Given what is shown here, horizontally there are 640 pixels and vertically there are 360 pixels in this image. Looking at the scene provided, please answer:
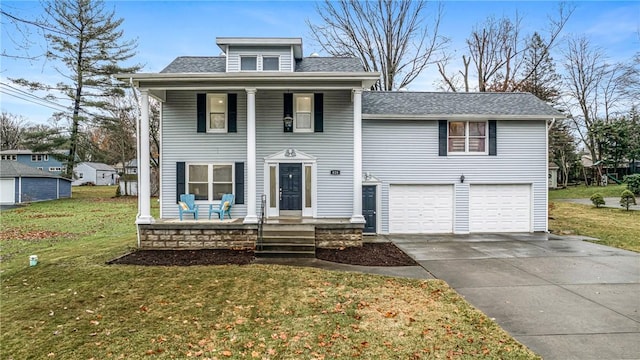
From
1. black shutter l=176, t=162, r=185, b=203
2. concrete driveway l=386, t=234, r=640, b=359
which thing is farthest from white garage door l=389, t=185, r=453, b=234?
black shutter l=176, t=162, r=185, b=203

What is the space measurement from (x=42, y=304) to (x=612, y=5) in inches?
910

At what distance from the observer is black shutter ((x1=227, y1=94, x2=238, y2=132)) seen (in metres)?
11.5

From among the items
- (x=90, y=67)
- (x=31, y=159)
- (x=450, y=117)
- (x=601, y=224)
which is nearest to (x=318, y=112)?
(x=450, y=117)

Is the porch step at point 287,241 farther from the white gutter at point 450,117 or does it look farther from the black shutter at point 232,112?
the white gutter at point 450,117

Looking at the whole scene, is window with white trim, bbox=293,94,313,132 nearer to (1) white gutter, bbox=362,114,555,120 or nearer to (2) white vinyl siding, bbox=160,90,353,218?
(2) white vinyl siding, bbox=160,90,353,218

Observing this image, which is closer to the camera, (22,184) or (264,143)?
(264,143)

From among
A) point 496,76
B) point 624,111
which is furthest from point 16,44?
point 624,111

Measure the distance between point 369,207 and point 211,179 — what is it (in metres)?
5.48

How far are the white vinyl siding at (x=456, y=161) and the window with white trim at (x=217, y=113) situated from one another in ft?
16.0

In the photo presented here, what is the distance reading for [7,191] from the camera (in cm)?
2422

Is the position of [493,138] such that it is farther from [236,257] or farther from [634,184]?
[634,184]

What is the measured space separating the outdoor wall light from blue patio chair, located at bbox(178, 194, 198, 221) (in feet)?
12.5

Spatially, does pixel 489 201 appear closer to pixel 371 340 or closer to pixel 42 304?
pixel 371 340

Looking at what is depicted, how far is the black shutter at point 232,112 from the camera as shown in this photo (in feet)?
37.6
